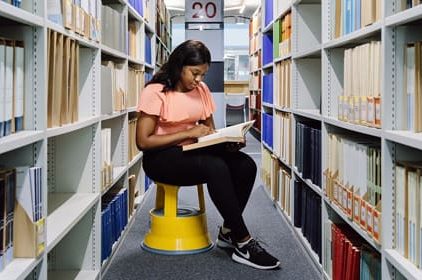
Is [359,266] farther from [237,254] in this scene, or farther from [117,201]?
[117,201]

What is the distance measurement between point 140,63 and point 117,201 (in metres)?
1.31

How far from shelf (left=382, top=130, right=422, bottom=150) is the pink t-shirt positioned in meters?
1.34

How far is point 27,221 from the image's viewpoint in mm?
1336

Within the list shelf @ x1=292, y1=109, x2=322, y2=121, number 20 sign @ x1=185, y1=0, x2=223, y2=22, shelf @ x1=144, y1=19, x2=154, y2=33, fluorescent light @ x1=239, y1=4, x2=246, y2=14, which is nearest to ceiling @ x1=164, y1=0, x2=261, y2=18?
fluorescent light @ x1=239, y1=4, x2=246, y2=14

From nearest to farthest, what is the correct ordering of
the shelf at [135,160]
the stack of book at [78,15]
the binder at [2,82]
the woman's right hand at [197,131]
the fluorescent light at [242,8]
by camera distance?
the binder at [2,82]
the stack of book at [78,15]
the woman's right hand at [197,131]
the shelf at [135,160]
the fluorescent light at [242,8]

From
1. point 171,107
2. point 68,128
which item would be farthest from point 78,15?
point 171,107

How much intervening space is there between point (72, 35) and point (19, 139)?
26.4 inches

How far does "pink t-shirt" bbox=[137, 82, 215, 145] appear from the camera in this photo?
8.61ft

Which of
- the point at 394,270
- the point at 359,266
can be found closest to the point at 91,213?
the point at 359,266

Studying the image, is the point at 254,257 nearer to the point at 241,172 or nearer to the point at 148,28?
the point at 241,172

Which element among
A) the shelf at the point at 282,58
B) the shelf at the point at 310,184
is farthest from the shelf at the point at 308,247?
the shelf at the point at 282,58

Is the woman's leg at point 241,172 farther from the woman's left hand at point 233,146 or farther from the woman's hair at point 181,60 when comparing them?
the woman's hair at point 181,60

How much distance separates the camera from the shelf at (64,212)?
160 cm

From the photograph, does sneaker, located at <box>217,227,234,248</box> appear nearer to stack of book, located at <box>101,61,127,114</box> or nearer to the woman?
the woman
